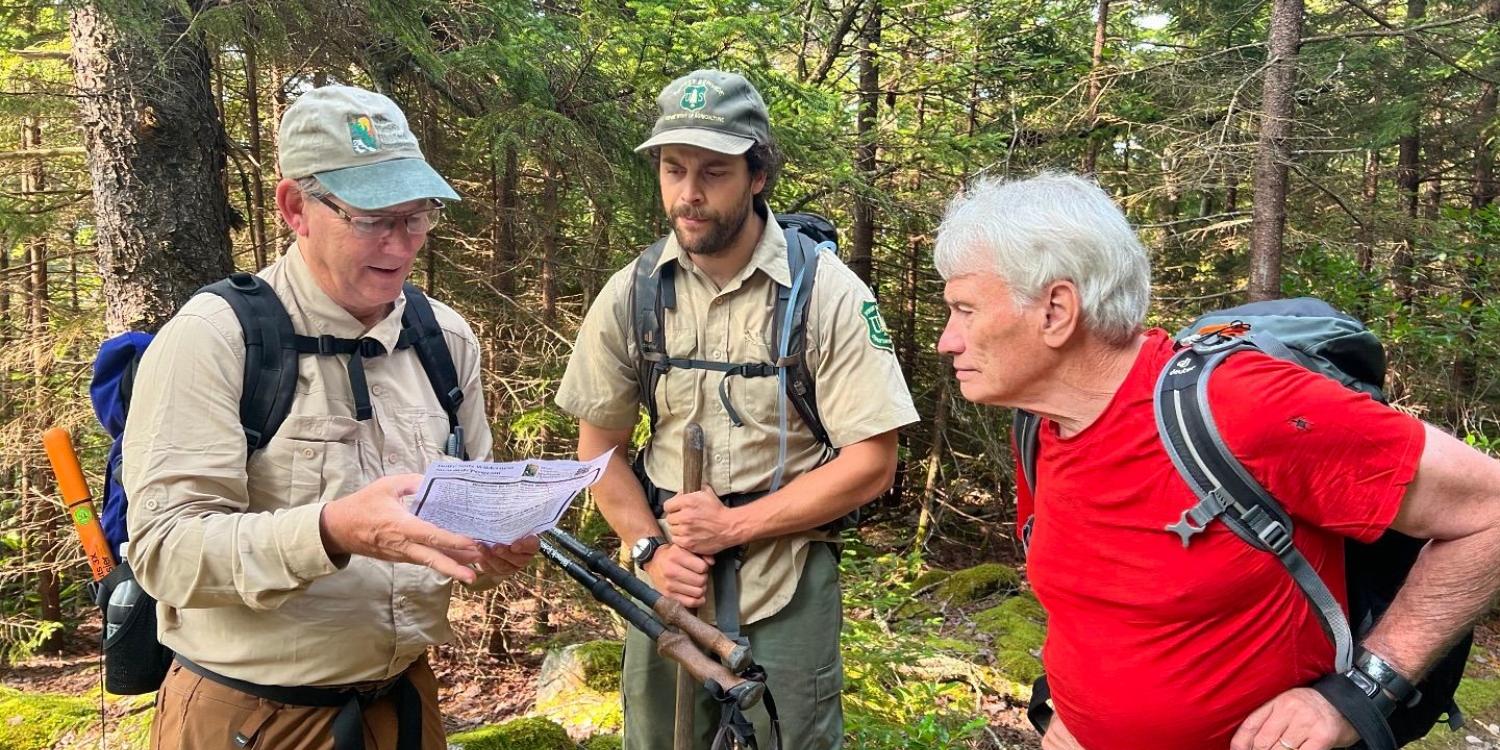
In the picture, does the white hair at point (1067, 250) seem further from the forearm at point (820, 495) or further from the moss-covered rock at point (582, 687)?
the moss-covered rock at point (582, 687)

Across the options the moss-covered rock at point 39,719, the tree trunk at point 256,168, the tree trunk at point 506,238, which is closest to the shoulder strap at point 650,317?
the tree trunk at point 506,238

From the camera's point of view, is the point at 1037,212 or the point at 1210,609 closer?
the point at 1210,609

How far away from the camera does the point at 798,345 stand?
2510 mm

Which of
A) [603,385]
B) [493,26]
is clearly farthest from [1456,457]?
[493,26]

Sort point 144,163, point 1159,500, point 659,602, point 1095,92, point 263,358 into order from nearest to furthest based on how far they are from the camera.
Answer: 1. point 1159,500
2. point 263,358
3. point 659,602
4. point 144,163
5. point 1095,92

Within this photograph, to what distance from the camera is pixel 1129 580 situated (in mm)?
1787

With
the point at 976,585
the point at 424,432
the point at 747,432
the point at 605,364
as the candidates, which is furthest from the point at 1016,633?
the point at 424,432

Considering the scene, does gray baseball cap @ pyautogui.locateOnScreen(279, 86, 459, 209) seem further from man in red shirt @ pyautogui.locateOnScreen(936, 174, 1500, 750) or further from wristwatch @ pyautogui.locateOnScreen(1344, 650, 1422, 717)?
wristwatch @ pyautogui.locateOnScreen(1344, 650, 1422, 717)

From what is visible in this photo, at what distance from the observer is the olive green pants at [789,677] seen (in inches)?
100

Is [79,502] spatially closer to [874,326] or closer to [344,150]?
[344,150]

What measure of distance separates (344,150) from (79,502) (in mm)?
1315

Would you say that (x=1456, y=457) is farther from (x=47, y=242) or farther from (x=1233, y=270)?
(x=1233, y=270)

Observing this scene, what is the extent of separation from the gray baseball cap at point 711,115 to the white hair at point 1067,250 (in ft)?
2.97

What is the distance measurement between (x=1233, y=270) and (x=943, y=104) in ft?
18.5
